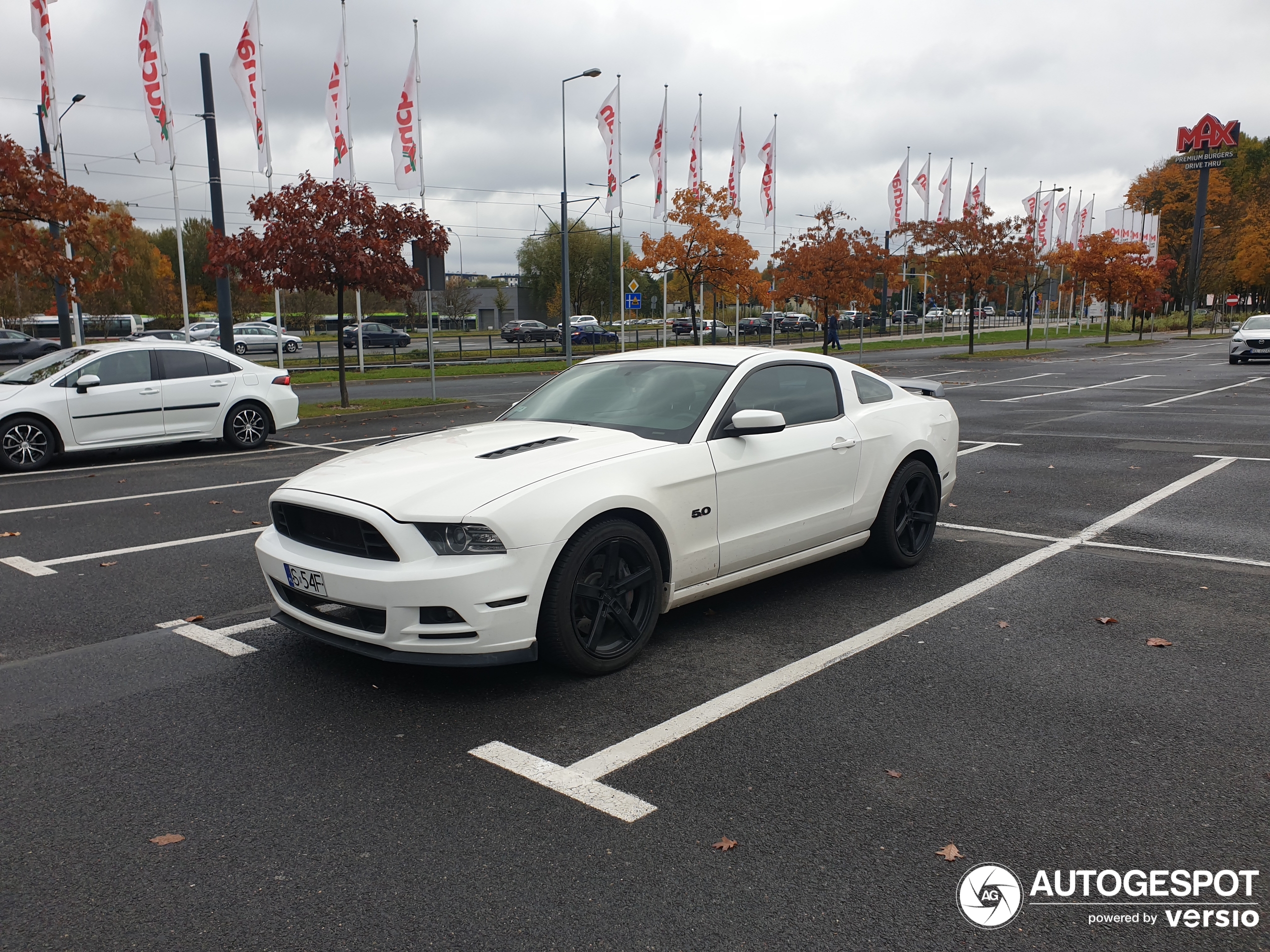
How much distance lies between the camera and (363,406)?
63.1 ft

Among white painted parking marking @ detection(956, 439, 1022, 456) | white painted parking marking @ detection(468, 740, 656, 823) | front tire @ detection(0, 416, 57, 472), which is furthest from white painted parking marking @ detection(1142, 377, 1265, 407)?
front tire @ detection(0, 416, 57, 472)

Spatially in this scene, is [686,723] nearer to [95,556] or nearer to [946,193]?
[95,556]

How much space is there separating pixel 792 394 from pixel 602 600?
204cm

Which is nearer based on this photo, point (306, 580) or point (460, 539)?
point (460, 539)

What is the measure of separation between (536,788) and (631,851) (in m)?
0.55

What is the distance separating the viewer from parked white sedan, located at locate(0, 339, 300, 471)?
38.1 ft

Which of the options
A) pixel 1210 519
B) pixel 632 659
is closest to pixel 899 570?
pixel 632 659

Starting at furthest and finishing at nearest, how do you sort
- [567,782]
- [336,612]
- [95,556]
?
[95,556]
[336,612]
[567,782]

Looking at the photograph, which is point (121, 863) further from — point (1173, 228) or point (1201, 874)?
point (1173, 228)

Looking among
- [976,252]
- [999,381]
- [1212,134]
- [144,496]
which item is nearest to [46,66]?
[144,496]

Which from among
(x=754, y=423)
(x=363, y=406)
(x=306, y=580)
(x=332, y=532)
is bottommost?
(x=363, y=406)

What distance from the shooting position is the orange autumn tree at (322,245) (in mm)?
17609

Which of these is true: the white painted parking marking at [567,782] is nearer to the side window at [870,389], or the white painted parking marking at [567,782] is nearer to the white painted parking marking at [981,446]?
the side window at [870,389]

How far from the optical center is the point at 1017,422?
15.9m
